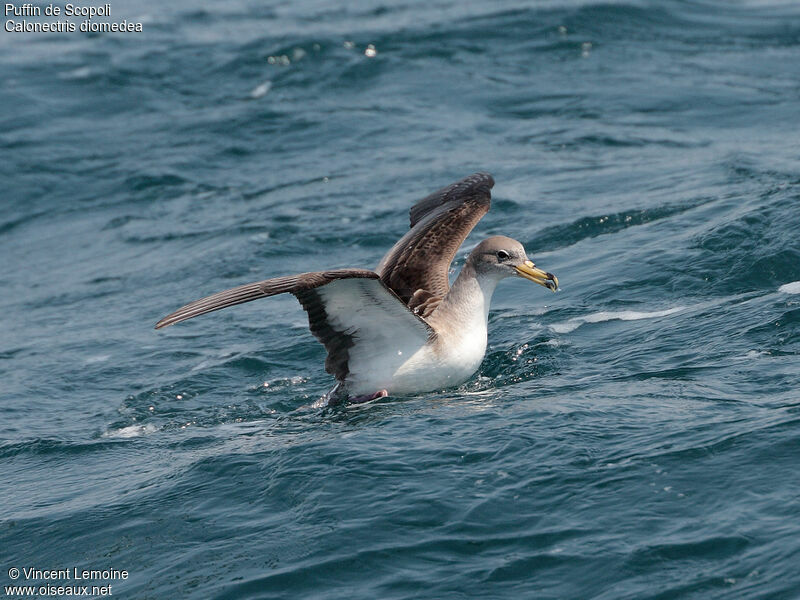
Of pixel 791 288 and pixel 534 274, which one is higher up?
pixel 534 274

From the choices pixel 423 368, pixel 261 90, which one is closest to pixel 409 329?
pixel 423 368

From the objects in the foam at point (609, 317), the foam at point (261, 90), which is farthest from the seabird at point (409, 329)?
the foam at point (261, 90)

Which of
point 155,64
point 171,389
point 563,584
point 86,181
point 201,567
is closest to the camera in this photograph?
point 563,584

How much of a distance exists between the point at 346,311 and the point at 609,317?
118 inches

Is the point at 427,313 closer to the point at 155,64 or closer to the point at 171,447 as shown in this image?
the point at 171,447

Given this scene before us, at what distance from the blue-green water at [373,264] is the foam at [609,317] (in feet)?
0.21

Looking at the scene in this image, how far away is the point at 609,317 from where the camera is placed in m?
10.8

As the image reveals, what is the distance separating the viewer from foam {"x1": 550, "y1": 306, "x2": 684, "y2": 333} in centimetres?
1049

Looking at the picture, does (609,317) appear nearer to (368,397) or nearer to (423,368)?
(423,368)

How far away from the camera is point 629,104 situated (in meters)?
18.4

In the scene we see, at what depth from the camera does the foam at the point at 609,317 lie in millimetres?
10491

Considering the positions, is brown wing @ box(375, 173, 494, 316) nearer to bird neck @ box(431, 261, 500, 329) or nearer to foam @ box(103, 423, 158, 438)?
bird neck @ box(431, 261, 500, 329)

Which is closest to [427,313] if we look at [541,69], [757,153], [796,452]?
[796,452]

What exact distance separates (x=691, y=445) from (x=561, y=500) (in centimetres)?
97
